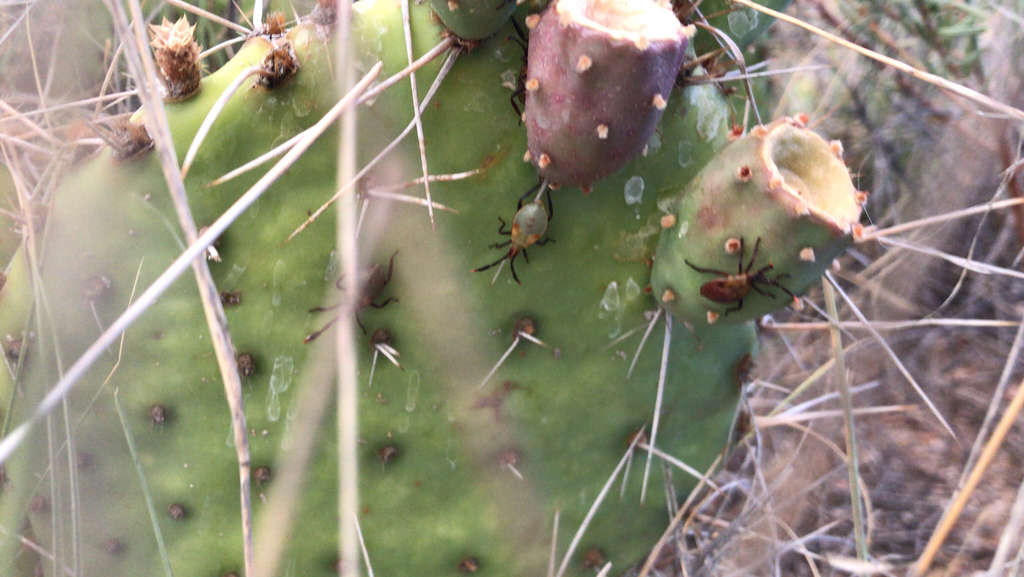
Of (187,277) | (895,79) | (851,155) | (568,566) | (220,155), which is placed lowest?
(568,566)

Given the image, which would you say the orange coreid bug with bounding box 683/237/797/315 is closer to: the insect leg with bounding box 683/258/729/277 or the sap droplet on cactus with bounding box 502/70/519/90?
the insect leg with bounding box 683/258/729/277

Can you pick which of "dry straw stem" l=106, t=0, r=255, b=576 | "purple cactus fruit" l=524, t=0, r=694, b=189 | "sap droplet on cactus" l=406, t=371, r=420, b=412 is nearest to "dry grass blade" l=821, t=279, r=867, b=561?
"purple cactus fruit" l=524, t=0, r=694, b=189

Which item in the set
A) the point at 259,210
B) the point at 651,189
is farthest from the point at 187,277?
the point at 651,189

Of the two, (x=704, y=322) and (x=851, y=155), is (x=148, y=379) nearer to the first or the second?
(x=704, y=322)

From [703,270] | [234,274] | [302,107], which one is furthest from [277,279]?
[703,270]

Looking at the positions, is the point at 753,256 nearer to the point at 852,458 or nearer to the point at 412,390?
the point at 852,458

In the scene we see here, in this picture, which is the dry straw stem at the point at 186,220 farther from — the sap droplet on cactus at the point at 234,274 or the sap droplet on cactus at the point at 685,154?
the sap droplet on cactus at the point at 685,154
